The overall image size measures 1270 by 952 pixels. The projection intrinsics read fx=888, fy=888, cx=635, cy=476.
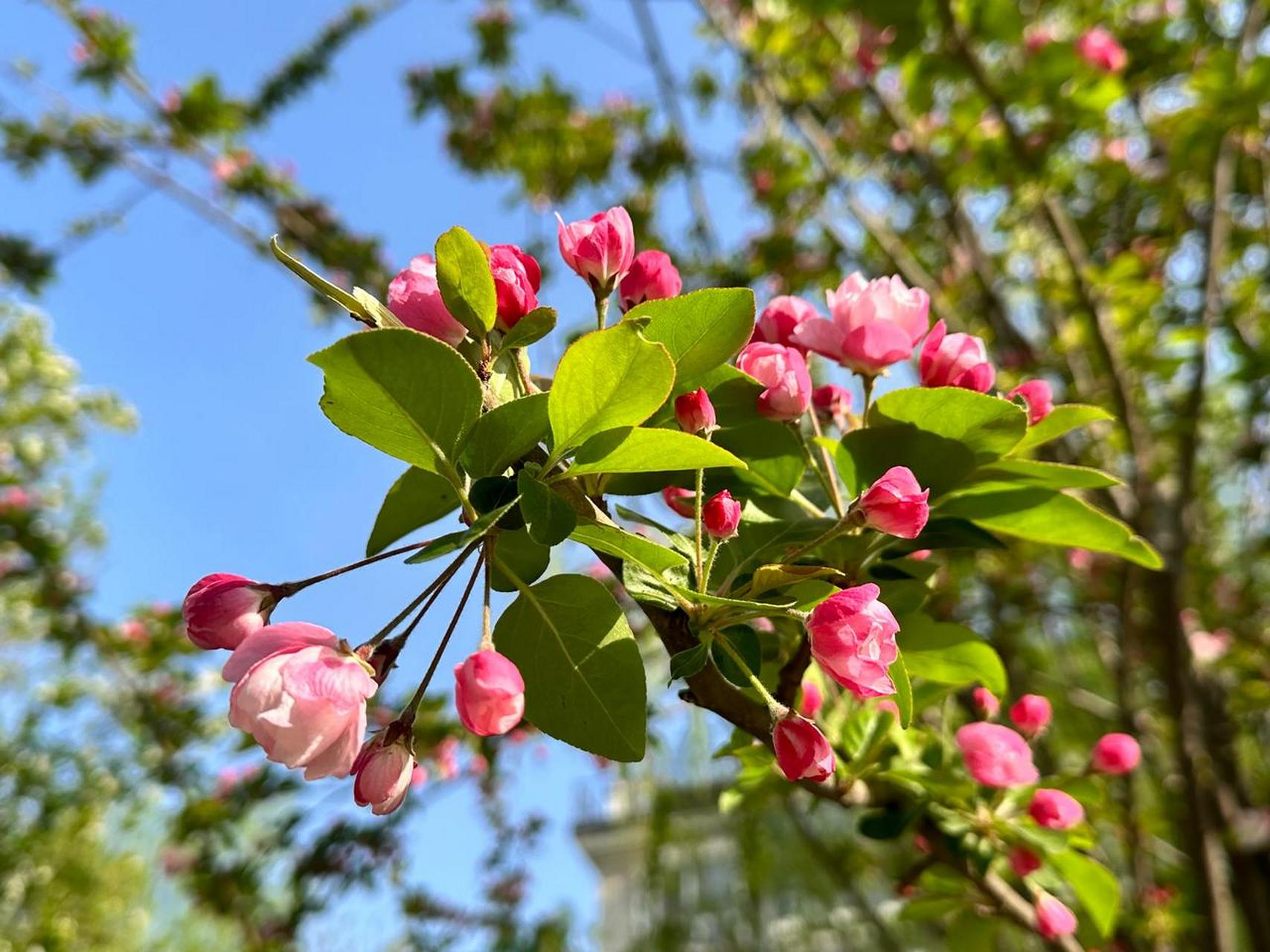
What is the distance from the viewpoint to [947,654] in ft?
2.09

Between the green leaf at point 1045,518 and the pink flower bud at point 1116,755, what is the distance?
1.00 ft

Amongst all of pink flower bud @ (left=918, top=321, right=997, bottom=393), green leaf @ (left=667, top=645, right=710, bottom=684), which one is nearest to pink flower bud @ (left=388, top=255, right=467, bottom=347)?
green leaf @ (left=667, top=645, right=710, bottom=684)

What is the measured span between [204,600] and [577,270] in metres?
0.31

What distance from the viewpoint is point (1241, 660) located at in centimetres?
219

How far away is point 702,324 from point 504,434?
0.14 meters

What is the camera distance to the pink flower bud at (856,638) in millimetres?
461

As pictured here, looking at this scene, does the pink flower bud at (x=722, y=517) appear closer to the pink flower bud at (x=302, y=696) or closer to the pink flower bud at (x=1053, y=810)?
the pink flower bud at (x=302, y=696)

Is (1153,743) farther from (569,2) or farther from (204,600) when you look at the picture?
(569,2)

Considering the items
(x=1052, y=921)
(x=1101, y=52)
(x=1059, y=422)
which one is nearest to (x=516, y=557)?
(x=1059, y=422)

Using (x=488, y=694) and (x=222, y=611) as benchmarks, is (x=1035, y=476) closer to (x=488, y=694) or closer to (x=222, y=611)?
(x=488, y=694)

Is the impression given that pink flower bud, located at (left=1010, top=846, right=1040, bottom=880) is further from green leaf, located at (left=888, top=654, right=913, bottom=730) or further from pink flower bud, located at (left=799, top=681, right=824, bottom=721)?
green leaf, located at (left=888, top=654, right=913, bottom=730)

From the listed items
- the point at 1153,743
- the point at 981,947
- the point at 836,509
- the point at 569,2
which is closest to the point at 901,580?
the point at 836,509

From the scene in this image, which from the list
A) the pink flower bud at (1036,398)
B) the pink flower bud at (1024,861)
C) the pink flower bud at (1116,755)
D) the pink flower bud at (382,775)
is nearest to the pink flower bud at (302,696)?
the pink flower bud at (382,775)

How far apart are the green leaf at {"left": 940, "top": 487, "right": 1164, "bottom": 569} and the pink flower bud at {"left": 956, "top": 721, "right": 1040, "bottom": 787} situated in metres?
0.16
